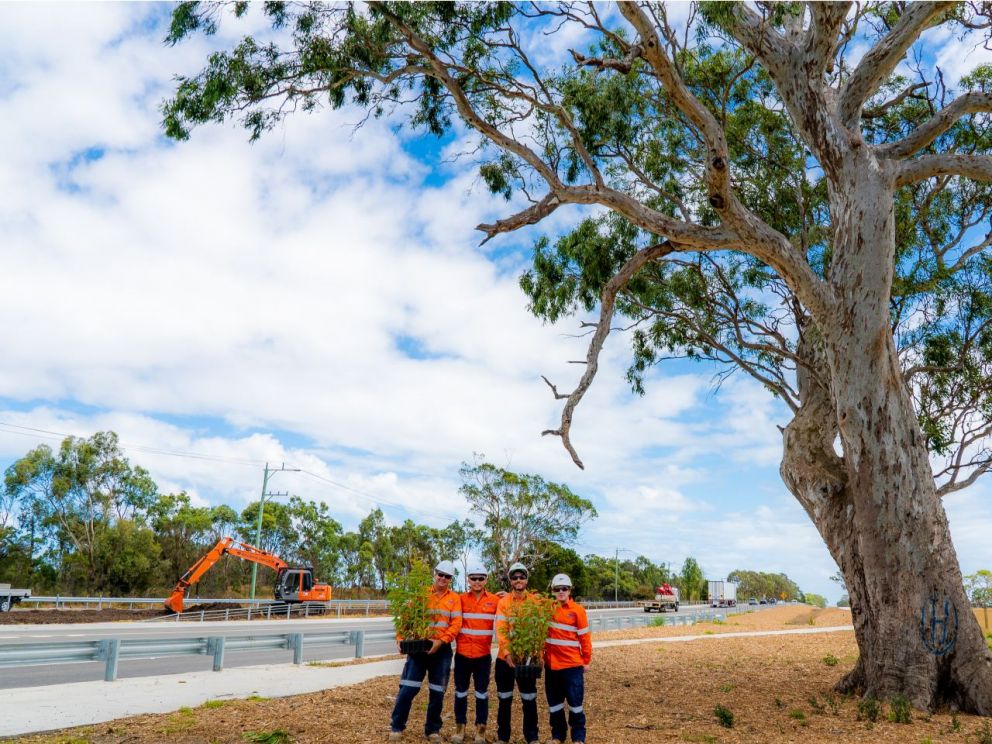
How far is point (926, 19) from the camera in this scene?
410 inches

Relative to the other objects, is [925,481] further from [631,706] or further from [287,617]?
[287,617]

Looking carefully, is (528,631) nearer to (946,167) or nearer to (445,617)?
(445,617)

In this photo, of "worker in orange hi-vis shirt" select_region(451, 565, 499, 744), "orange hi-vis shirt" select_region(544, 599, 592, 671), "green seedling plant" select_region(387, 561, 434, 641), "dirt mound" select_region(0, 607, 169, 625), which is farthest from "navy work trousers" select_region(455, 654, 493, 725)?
Answer: "dirt mound" select_region(0, 607, 169, 625)

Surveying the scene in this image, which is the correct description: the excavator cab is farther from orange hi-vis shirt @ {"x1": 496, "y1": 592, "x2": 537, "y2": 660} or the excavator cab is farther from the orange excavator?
orange hi-vis shirt @ {"x1": 496, "y1": 592, "x2": 537, "y2": 660}

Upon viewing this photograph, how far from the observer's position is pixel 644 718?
932cm

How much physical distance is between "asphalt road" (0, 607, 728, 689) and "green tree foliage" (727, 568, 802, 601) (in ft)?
402

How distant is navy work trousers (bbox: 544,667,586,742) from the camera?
25.1 ft

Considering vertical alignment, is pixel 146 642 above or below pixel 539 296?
below

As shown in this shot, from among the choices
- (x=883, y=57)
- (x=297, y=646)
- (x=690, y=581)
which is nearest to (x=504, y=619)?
(x=297, y=646)

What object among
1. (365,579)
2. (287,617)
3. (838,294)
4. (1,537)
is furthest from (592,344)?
(365,579)

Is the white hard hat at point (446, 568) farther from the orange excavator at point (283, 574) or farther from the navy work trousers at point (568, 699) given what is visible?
the orange excavator at point (283, 574)

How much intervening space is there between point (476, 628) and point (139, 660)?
1145 cm

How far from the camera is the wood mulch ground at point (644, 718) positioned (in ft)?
26.2

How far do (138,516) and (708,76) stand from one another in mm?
48722
